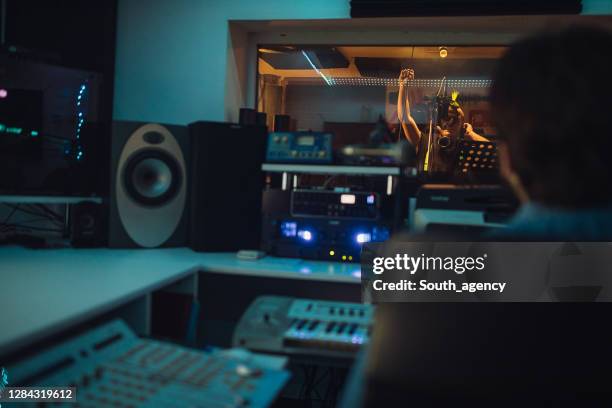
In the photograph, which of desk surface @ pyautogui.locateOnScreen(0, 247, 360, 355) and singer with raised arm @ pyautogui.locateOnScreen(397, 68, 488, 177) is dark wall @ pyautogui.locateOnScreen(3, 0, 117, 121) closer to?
desk surface @ pyautogui.locateOnScreen(0, 247, 360, 355)

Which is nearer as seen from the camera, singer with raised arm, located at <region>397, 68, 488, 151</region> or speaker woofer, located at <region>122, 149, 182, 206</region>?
speaker woofer, located at <region>122, 149, 182, 206</region>

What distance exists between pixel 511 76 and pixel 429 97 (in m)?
2.43

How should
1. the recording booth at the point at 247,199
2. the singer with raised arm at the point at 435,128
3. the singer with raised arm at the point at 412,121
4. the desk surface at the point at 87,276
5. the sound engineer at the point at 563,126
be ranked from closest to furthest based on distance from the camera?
the sound engineer at the point at 563,126 < the recording booth at the point at 247,199 < the desk surface at the point at 87,276 < the singer with raised arm at the point at 435,128 < the singer with raised arm at the point at 412,121

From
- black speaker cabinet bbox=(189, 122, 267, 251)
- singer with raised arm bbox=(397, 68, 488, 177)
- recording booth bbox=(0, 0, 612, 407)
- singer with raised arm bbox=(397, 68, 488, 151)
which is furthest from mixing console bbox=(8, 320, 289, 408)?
singer with raised arm bbox=(397, 68, 488, 151)

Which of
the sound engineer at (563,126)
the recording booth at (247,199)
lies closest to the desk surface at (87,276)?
the recording booth at (247,199)

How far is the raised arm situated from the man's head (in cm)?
200

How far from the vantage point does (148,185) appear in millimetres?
1851

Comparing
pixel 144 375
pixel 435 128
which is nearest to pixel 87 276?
pixel 144 375

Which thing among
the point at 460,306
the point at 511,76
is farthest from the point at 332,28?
the point at 460,306

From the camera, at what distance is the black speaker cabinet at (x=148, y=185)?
5.91 feet

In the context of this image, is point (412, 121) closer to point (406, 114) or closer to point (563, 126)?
point (406, 114)

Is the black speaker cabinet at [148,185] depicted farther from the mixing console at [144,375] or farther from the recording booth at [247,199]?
the mixing console at [144,375]

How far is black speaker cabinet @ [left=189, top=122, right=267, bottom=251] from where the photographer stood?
1795 millimetres

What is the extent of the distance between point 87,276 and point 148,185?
59 cm
